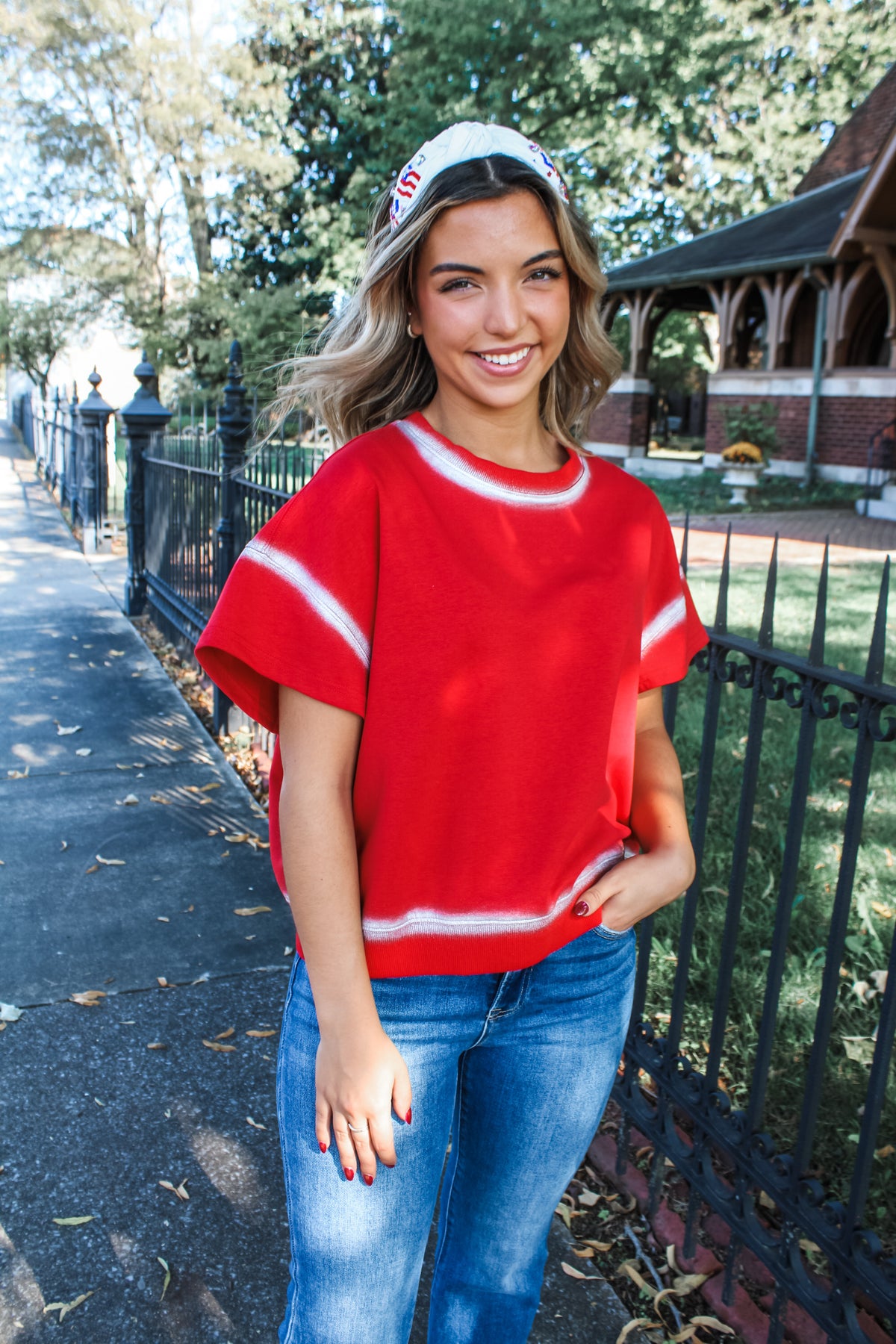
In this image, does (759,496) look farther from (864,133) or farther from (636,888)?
(636,888)

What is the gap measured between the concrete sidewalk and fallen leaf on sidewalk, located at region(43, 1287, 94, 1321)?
1cm

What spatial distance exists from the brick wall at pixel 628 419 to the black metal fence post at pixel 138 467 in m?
14.8

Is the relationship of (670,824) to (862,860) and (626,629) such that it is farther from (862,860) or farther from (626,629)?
(862,860)

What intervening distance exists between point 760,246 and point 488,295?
20025 millimetres

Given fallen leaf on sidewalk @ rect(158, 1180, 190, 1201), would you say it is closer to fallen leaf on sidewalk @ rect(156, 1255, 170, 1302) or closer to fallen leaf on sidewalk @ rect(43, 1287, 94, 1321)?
fallen leaf on sidewalk @ rect(156, 1255, 170, 1302)

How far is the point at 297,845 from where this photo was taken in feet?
4.19

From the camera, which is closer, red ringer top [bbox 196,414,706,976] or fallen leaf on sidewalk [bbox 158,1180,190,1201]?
red ringer top [bbox 196,414,706,976]

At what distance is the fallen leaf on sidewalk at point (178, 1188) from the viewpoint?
2477 mm

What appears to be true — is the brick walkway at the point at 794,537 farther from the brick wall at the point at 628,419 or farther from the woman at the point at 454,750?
the brick wall at the point at 628,419

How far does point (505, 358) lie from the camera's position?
1.44m

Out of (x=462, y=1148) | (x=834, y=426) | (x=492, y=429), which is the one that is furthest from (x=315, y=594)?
(x=834, y=426)

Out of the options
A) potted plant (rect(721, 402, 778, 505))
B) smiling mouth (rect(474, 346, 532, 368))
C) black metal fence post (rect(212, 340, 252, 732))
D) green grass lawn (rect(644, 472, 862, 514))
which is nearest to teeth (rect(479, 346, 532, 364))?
smiling mouth (rect(474, 346, 532, 368))

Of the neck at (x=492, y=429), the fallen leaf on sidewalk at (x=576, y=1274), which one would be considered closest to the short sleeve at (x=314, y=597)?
the neck at (x=492, y=429)

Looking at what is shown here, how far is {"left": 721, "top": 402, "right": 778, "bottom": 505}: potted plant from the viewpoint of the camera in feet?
54.5
